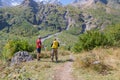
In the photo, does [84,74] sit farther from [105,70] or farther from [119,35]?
[119,35]

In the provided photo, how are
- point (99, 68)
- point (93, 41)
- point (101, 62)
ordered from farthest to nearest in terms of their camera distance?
point (93, 41) → point (101, 62) → point (99, 68)

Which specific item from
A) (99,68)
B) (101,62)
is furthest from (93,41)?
(99,68)

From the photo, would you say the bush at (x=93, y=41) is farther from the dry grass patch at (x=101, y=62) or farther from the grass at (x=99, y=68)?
the grass at (x=99, y=68)

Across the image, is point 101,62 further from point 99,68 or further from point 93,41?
point 93,41

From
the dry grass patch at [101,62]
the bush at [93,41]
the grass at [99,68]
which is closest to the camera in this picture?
the grass at [99,68]

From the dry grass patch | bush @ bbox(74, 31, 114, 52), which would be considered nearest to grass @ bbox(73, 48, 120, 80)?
the dry grass patch

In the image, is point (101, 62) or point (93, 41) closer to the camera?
point (101, 62)

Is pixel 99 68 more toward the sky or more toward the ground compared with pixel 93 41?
more toward the ground

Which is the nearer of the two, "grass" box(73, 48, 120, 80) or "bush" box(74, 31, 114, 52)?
"grass" box(73, 48, 120, 80)

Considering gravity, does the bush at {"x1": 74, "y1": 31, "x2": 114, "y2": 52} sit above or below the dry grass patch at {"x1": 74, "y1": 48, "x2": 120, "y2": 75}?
above

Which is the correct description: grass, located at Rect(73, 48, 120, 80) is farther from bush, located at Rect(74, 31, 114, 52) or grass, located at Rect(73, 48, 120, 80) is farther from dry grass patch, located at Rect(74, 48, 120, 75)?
bush, located at Rect(74, 31, 114, 52)

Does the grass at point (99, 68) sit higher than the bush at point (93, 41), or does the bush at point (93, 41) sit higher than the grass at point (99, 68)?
the bush at point (93, 41)

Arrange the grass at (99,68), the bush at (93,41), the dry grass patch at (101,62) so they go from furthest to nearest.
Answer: the bush at (93,41) < the dry grass patch at (101,62) < the grass at (99,68)

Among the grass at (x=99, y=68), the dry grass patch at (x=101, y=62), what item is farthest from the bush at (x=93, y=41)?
the grass at (x=99, y=68)
